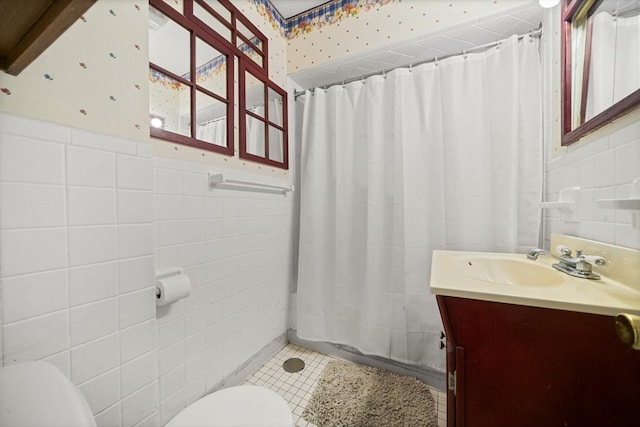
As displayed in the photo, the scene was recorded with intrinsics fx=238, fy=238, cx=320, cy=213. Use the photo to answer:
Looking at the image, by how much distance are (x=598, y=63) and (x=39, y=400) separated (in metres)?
1.76

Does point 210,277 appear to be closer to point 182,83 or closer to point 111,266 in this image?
point 111,266

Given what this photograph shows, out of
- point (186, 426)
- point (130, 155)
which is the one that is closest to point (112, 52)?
point (130, 155)

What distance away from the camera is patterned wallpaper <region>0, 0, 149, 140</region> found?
62cm

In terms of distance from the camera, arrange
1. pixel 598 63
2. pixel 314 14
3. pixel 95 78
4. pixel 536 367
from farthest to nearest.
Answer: pixel 314 14, pixel 598 63, pixel 95 78, pixel 536 367

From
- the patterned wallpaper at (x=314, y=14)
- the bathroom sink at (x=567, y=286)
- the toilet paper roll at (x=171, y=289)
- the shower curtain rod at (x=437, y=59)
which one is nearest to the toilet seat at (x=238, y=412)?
the toilet paper roll at (x=171, y=289)

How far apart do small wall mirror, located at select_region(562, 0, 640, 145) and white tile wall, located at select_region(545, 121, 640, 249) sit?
2.6 inches

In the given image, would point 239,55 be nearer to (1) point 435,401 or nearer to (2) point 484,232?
(2) point 484,232

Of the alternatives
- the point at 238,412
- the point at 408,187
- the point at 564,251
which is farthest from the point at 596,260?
the point at 238,412

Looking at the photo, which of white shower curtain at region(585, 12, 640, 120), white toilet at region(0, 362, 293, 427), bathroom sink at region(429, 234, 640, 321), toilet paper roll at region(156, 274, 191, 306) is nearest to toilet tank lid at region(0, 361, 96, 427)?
white toilet at region(0, 362, 293, 427)

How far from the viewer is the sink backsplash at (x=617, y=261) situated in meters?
0.66

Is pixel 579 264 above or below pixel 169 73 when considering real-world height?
below

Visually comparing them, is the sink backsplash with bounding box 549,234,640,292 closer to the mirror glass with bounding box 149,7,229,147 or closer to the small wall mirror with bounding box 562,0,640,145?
the small wall mirror with bounding box 562,0,640,145

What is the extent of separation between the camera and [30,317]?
0.61 meters

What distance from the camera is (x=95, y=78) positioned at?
73 cm
